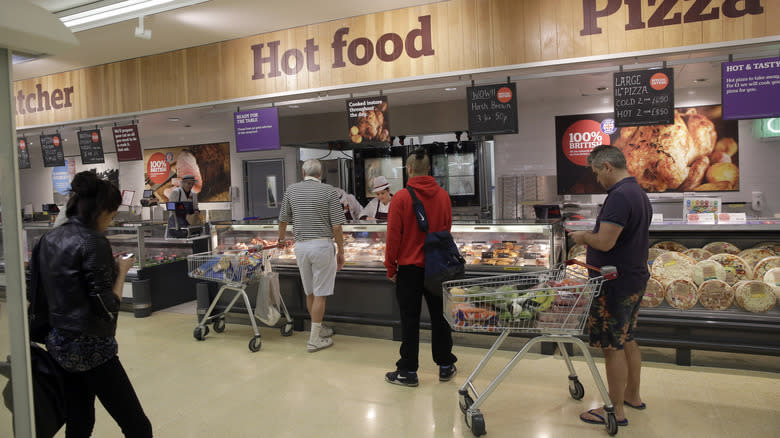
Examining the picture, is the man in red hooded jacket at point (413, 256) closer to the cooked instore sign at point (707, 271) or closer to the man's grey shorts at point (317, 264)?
the man's grey shorts at point (317, 264)

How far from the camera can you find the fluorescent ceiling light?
455 centimetres

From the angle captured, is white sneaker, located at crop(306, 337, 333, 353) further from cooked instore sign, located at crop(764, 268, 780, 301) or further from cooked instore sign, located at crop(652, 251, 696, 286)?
cooked instore sign, located at crop(764, 268, 780, 301)

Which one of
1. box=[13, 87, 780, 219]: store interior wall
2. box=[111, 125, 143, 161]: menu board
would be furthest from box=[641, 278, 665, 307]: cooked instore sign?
box=[111, 125, 143, 161]: menu board

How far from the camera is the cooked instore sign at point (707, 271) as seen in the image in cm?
402

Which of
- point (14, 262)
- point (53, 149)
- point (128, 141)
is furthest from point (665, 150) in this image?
point (53, 149)

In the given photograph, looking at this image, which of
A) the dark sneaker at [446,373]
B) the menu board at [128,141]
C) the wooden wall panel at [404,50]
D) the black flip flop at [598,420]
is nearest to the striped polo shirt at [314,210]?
the wooden wall panel at [404,50]

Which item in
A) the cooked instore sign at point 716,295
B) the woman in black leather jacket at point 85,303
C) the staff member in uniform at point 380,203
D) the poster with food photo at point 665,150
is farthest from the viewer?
the poster with food photo at point 665,150

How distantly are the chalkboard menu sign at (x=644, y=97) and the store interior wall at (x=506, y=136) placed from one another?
7.57 ft

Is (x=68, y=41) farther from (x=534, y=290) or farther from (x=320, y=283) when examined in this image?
(x=320, y=283)

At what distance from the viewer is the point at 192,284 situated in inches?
274

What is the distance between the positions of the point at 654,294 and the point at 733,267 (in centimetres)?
68

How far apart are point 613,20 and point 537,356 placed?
2.91 m

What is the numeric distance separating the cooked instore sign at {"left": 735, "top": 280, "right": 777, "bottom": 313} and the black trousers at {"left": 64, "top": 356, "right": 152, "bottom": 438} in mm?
4176

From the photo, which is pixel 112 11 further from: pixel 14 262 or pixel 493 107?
pixel 14 262
